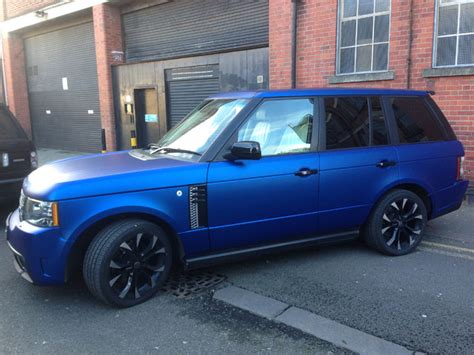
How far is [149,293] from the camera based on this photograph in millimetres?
3689

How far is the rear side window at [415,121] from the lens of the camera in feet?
15.6

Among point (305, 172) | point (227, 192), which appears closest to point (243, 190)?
point (227, 192)

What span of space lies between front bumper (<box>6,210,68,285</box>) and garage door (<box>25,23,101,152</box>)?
1179 cm

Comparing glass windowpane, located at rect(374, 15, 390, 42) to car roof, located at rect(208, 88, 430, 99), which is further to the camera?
glass windowpane, located at rect(374, 15, 390, 42)

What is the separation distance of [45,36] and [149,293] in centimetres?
1572

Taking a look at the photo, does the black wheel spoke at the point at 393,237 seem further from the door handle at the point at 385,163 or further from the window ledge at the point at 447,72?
the window ledge at the point at 447,72

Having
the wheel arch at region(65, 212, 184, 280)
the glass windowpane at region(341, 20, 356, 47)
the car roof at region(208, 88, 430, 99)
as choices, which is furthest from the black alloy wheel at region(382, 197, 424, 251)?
the glass windowpane at region(341, 20, 356, 47)

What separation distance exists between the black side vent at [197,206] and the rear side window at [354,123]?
1407 mm

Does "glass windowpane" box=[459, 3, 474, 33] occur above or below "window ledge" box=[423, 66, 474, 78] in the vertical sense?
above

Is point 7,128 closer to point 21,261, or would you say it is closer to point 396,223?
point 21,261

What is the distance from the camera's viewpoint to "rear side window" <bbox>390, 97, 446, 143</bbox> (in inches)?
187

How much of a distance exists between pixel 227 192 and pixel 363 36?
18.9 ft

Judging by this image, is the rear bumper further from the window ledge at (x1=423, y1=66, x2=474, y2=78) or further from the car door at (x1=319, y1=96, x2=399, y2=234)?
the window ledge at (x1=423, y1=66, x2=474, y2=78)

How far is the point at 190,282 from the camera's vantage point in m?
4.12
